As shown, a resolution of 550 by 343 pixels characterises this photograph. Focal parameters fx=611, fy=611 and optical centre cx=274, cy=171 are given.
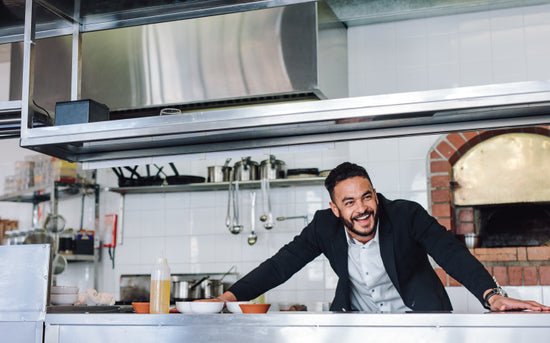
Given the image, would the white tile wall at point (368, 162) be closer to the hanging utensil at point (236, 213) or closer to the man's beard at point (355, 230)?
the hanging utensil at point (236, 213)

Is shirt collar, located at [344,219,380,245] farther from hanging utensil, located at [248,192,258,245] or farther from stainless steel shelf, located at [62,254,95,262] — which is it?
stainless steel shelf, located at [62,254,95,262]

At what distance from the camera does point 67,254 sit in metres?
4.90

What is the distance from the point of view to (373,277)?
268 centimetres

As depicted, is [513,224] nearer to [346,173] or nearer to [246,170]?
[246,170]

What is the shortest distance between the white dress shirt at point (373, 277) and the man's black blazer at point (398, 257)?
0.06 meters

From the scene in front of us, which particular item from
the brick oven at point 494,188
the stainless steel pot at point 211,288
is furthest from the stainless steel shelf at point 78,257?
the brick oven at point 494,188

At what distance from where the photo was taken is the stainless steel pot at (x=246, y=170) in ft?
15.3

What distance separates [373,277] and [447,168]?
189cm

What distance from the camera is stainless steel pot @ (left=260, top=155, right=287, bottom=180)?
15.1 feet

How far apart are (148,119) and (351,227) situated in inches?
39.0

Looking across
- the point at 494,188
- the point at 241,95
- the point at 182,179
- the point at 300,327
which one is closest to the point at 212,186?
the point at 182,179

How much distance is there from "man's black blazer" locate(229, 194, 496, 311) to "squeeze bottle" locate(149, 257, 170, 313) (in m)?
0.43

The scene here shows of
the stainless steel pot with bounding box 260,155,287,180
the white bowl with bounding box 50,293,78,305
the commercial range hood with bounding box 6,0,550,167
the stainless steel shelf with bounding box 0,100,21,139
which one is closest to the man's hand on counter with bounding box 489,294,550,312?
the commercial range hood with bounding box 6,0,550,167

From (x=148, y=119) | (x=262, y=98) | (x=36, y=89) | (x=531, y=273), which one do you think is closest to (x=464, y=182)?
(x=531, y=273)
